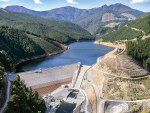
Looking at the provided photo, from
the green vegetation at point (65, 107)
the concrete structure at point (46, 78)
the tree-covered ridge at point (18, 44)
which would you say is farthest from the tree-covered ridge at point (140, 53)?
the tree-covered ridge at point (18, 44)

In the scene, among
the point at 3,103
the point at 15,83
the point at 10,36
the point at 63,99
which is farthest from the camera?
the point at 10,36

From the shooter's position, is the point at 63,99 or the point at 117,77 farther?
the point at 117,77

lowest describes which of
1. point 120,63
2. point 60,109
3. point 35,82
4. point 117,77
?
point 60,109

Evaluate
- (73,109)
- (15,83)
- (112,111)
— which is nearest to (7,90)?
(15,83)

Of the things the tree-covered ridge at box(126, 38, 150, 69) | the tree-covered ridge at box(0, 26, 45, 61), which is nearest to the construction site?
the tree-covered ridge at box(126, 38, 150, 69)

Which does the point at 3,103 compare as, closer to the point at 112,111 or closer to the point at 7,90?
the point at 7,90

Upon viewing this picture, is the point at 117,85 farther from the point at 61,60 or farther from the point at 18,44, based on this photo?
the point at 18,44

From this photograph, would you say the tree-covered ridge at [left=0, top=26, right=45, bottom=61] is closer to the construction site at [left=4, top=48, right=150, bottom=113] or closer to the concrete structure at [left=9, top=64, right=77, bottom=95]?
the concrete structure at [left=9, top=64, right=77, bottom=95]

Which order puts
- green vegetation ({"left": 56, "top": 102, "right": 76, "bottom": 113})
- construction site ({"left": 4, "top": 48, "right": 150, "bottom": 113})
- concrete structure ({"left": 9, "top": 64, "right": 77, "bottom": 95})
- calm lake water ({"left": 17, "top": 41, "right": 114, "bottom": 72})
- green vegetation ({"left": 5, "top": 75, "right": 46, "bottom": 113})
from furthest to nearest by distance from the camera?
calm lake water ({"left": 17, "top": 41, "right": 114, "bottom": 72}) < concrete structure ({"left": 9, "top": 64, "right": 77, "bottom": 95}) < construction site ({"left": 4, "top": 48, "right": 150, "bottom": 113}) < green vegetation ({"left": 56, "top": 102, "right": 76, "bottom": 113}) < green vegetation ({"left": 5, "top": 75, "right": 46, "bottom": 113})
